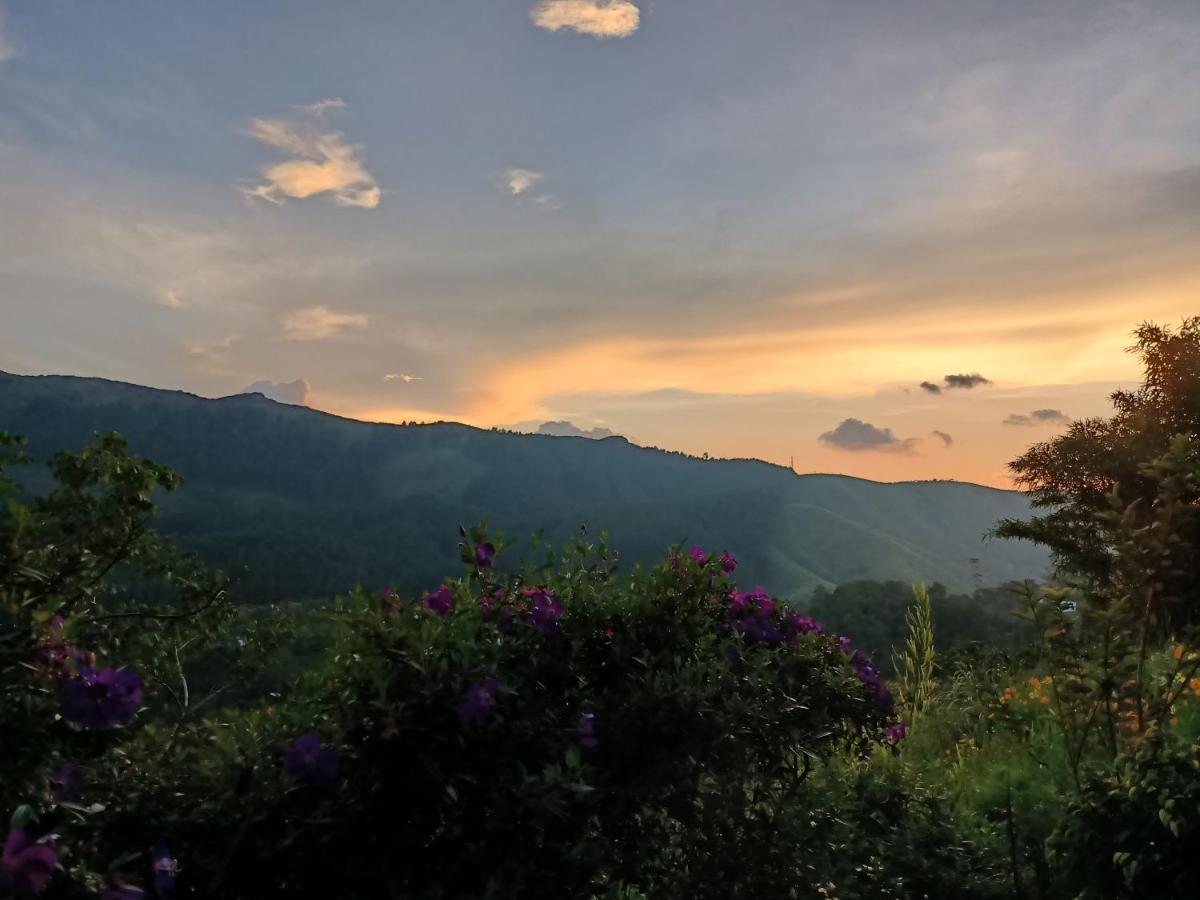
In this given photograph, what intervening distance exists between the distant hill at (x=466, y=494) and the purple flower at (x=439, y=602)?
88.7 m

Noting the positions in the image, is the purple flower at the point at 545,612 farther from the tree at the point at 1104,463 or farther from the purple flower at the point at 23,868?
the tree at the point at 1104,463

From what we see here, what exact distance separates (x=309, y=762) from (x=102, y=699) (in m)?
0.58

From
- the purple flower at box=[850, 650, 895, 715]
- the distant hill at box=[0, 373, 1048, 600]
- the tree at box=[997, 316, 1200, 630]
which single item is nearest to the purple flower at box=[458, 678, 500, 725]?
the purple flower at box=[850, 650, 895, 715]

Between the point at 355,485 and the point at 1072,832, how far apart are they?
17692 cm

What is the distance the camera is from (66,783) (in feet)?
7.14

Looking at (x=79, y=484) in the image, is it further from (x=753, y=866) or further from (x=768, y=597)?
(x=753, y=866)

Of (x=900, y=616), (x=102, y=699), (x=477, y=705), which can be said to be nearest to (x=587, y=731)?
(x=477, y=705)

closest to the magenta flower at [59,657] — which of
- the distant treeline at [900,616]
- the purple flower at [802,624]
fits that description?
the purple flower at [802,624]

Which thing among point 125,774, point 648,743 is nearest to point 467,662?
point 648,743

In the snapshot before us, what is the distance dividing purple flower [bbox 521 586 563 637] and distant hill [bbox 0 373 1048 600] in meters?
88.6

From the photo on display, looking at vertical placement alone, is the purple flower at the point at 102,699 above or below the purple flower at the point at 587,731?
above

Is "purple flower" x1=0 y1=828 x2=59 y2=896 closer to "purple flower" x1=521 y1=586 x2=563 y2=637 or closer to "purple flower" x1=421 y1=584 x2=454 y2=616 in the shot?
"purple flower" x1=421 y1=584 x2=454 y2=616

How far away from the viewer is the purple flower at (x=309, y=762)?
2502mm

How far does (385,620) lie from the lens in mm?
2871
